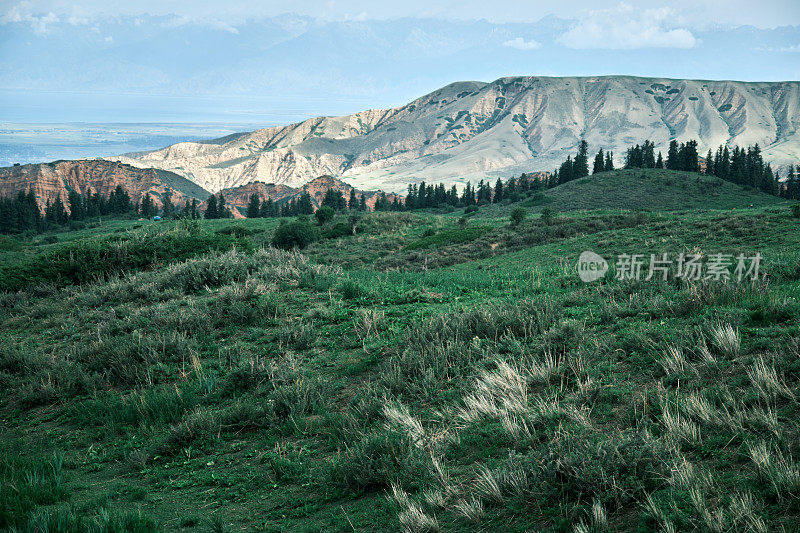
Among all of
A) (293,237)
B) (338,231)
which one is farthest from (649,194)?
(293,237)

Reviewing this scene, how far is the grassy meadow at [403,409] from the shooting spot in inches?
158

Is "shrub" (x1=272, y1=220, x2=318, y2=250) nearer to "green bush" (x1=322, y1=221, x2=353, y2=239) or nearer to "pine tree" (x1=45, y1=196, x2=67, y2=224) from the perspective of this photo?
"green bush" (x1=322, y1=221, x2=353, y2=239)

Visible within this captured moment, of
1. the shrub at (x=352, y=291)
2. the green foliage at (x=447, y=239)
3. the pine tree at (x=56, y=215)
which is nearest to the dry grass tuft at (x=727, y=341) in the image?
the shrub at (x=352, y=291)

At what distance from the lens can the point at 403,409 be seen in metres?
6.06

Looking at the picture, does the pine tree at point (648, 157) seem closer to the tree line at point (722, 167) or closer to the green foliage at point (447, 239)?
the tree line at point (722, 167)

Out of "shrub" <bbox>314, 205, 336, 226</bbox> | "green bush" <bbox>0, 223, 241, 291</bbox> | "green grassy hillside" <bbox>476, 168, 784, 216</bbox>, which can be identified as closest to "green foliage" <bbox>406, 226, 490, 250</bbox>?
"shrub" <bbox>314, 205, 336, 226</bbox>

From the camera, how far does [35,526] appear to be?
4.13 metres

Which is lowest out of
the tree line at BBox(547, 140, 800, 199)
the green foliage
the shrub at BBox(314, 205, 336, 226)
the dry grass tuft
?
the green foliage

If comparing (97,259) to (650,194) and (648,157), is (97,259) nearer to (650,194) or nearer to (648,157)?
(650,194)

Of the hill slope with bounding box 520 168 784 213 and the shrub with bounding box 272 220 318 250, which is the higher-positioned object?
the hill slope with bounding box 520 168 784 213

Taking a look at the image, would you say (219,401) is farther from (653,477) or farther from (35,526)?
(653,477)

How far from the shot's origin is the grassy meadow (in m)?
4.02

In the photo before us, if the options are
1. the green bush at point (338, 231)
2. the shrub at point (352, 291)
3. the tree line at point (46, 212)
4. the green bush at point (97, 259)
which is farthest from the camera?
the tree line at point (46, 212)

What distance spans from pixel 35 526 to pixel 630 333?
7374mm
